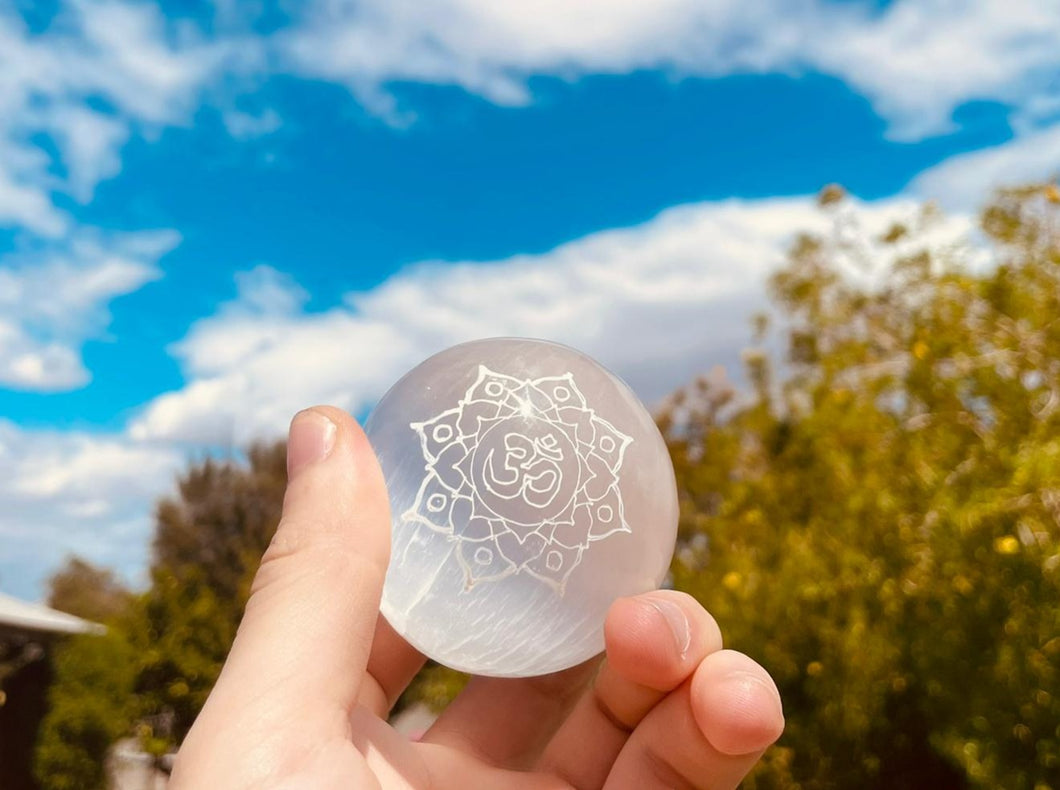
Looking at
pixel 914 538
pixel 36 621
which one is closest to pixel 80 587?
pixel 36 621

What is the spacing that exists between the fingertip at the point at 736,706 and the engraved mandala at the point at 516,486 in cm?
41

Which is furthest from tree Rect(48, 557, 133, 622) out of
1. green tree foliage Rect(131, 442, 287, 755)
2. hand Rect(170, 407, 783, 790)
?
hand Rect(170, 407, 783, 790)

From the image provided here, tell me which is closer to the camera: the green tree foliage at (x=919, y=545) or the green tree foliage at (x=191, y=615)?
the green tree foliage at (x=919, y=545)

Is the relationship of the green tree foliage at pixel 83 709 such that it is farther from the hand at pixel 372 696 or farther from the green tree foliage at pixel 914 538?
the hand at pixel 372 696

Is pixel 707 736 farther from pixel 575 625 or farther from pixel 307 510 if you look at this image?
pixel 307 510

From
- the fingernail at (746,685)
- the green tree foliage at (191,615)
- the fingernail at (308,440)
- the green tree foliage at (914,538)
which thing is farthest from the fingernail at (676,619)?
the green tree foliage at (191,615)

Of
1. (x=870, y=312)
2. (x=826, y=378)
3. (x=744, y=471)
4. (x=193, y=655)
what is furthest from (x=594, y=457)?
(x=193, y=655)

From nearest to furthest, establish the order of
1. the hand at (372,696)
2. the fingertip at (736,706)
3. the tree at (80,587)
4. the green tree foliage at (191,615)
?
the hand at (372,696) < the fingertip at (736,706) < the green tree foliage at (191,615) < the tree at (80,587)

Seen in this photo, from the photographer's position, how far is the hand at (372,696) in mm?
1961

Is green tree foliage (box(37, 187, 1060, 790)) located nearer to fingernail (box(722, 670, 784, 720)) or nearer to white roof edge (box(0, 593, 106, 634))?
fingernail (box(722, 670, 784, 720))

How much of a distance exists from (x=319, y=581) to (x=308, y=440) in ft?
1.13

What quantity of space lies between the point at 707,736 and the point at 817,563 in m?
4.83

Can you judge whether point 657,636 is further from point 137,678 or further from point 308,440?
point 137,678

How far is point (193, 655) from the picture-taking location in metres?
13.8
